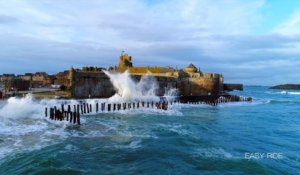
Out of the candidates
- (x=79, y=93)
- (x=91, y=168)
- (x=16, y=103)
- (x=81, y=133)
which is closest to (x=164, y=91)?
(x=79, y=93)

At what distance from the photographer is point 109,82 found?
47125mm

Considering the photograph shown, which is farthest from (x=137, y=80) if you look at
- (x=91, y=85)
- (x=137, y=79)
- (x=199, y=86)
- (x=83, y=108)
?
(x=83, y=108)

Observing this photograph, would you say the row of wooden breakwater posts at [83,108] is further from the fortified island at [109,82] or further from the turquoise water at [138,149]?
the fortified island at [109,82]

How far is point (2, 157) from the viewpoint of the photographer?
1397 cm

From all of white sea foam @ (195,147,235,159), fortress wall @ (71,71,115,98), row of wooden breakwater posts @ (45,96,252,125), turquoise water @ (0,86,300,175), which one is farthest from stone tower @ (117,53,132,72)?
white sea foam @ (195,147,235,159)

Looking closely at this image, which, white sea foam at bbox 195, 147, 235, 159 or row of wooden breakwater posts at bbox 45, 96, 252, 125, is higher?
row of wooden breakwater posts at bbox 45, 96, 252, 125

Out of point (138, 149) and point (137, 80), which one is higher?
point (137, 80)

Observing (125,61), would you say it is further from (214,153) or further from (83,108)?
(214,153)

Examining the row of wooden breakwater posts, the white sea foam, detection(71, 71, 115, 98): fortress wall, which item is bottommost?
the white sea foam

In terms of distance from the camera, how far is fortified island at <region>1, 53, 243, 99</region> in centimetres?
4216

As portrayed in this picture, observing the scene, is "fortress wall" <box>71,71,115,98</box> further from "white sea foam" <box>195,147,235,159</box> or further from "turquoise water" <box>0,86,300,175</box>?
"white sea foam" <box>195,147,235,159</box>

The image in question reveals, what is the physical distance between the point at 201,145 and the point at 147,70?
50.5 m

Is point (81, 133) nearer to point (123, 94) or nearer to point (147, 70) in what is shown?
point (123, 94)

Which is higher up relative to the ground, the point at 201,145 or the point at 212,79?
the point at 212,79
